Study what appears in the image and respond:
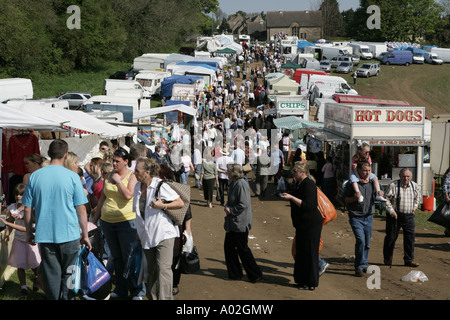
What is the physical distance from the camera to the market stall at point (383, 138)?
15.2 metres

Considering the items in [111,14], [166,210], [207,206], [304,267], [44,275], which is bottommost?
[207,206]

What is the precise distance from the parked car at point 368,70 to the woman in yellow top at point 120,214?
53198 millimetres

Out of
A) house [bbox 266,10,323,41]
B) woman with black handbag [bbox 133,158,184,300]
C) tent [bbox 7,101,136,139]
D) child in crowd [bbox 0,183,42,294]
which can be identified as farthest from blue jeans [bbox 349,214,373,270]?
house [bbox 266,10,323,41]

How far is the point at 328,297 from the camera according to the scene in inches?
284

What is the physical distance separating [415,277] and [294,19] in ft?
405

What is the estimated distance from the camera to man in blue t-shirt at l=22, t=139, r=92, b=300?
5234 mm

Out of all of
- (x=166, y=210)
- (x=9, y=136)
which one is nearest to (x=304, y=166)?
(x=166, y=210)

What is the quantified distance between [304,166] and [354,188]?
1233 millimetres

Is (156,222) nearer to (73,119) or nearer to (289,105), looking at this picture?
(73,119)

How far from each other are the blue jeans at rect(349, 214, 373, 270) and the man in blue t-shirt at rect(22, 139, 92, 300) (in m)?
4.35

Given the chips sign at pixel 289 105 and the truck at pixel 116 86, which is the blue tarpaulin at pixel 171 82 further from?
the chips sign at pixel 289 105

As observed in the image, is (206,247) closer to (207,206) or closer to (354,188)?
(354,188)

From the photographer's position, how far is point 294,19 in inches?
5000

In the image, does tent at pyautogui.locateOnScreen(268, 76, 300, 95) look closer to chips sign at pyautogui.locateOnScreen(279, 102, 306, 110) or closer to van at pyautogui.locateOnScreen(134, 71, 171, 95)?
van at pyautogui.locateOnScreen(134, 71, 171, 95)
